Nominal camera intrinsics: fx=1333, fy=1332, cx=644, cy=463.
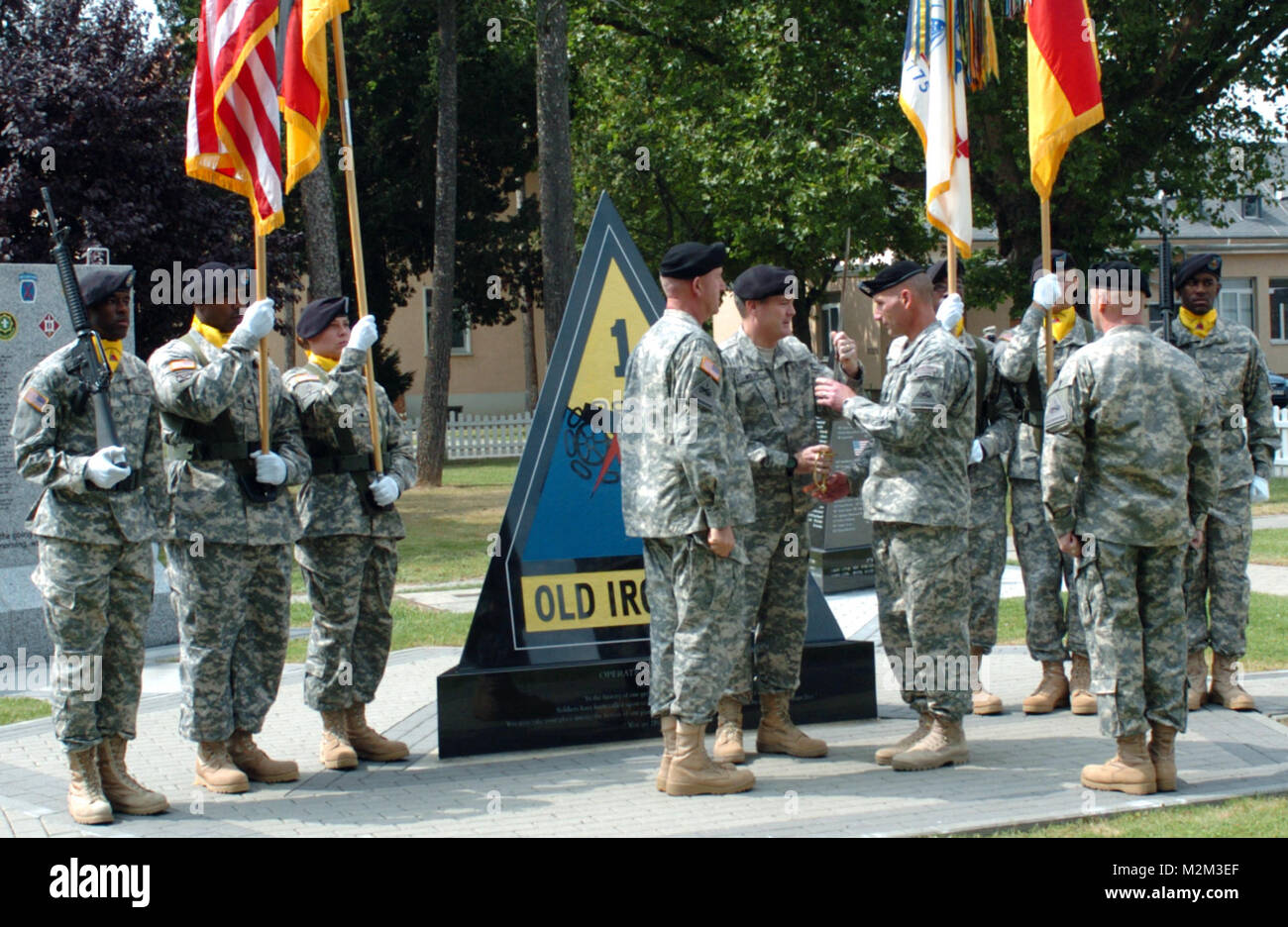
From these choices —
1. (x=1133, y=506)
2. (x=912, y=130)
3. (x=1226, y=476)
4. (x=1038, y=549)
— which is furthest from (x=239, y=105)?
(x=912, y=130)

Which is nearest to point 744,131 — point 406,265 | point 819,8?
point 819,8

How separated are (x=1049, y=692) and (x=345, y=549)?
153 inches

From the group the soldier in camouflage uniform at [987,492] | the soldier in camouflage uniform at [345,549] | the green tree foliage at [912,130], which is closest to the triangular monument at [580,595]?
the soldier in camouflage uniform at [345,549]

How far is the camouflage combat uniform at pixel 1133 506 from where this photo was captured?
5582 millimetres

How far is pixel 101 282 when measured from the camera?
5598 mm

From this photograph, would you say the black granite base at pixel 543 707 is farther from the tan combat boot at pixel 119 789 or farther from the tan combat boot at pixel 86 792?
the tan combat boot at pixel 86 792

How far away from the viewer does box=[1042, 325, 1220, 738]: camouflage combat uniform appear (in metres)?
5.58

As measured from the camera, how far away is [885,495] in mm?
6148

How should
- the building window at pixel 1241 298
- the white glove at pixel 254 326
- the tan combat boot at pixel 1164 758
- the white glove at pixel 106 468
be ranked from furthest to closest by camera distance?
the building window at pixel 1241 298 < the white glove at pixel 254 326 < the tan combat boot at pixel 1164 758 < the white glove at pixel 106 468

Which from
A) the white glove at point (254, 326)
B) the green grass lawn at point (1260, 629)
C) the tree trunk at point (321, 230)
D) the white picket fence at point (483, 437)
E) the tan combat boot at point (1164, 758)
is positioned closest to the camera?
the tan combat boot at point (1164, 758)

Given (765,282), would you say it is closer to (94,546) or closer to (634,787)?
(634,787)

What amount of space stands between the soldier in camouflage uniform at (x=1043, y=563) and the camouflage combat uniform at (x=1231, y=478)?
62 cm

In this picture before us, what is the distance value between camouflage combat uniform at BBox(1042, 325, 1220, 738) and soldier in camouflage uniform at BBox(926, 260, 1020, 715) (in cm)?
148

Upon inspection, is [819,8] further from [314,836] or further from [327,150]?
[314,836]
